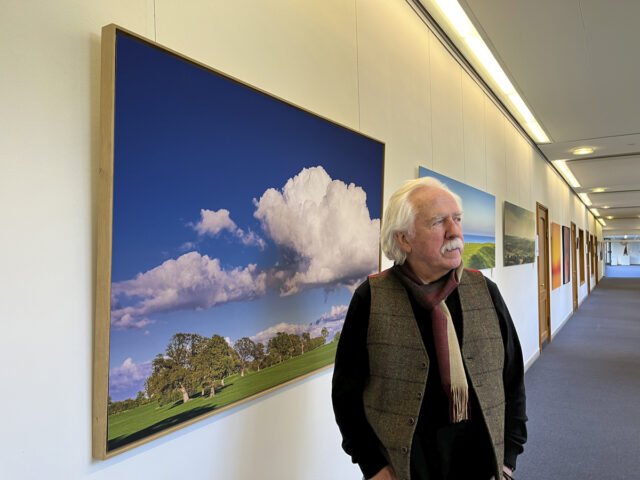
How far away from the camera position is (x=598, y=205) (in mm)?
15031

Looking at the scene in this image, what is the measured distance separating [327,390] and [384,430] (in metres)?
0.73

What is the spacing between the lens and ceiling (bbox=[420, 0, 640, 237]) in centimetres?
299

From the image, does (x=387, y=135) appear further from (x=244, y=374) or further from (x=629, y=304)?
(x=629, y=304)

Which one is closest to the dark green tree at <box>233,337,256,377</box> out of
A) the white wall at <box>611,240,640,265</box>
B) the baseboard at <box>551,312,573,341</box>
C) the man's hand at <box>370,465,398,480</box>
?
the man's hand at <box>370,465,398,480</box>

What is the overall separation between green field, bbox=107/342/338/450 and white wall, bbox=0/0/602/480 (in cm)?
7

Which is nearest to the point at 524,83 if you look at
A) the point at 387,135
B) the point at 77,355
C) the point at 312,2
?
the point at 387,135

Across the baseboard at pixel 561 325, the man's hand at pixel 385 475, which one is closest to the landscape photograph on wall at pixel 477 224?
the man's hand at pixel 385 475

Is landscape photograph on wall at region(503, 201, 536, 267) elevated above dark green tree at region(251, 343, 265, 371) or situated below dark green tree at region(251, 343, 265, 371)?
above

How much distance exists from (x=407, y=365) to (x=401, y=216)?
509 millimetres

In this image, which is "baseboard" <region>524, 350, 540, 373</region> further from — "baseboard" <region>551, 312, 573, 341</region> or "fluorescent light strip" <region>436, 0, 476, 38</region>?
"fluorescent light strip" <region>436, 0, 476, 38</region>

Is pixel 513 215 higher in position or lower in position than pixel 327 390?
higher

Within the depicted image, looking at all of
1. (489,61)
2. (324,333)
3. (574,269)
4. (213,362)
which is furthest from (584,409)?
(574,269)

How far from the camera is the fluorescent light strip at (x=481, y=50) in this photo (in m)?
3.04

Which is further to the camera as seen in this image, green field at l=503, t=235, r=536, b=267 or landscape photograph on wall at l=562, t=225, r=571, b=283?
landscape photograph on wall at l=562, t=225, r=571, b=283
